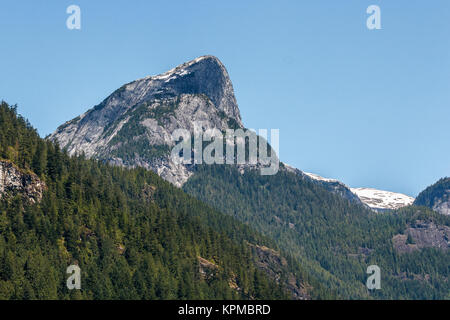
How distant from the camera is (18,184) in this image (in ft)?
570

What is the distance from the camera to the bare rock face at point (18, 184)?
17150cm

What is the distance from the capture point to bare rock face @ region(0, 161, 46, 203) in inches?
6752

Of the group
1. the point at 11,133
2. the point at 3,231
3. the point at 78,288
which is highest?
the point at 11,133

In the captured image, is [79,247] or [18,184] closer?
[79,247]

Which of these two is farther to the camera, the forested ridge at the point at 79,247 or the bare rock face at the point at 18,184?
the bare rock face at the point at 18,184

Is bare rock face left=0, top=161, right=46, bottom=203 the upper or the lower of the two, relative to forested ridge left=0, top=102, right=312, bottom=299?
upper

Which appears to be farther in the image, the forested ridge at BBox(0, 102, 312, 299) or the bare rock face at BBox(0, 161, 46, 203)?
the bare rock face at BBox(0, 161, 46, 203)

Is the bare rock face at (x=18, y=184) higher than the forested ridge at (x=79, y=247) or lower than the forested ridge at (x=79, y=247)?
higher

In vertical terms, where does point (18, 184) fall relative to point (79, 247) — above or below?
above

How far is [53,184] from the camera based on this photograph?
602ft
